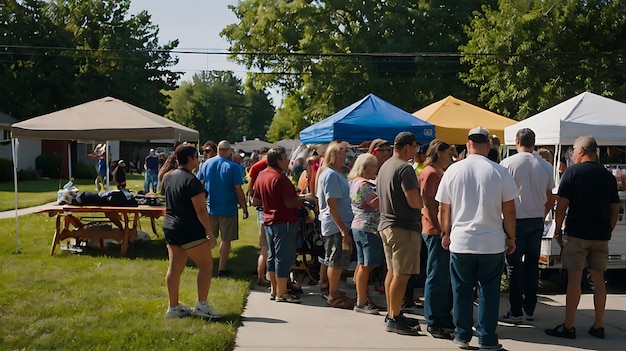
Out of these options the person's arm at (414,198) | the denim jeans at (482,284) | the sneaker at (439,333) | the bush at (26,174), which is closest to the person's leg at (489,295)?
the denim jeans at (482,284)

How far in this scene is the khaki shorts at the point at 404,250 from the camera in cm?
677

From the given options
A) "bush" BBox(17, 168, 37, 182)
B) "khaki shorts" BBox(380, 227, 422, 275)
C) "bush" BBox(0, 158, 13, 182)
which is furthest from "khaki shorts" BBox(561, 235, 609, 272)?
"bush" BBox(17, 168, 37, 182)

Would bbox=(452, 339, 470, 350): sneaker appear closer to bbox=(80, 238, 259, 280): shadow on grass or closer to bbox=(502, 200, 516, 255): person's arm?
bbox=(502, 200, 516, 255): person's arm

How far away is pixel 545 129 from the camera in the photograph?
11.2 meters

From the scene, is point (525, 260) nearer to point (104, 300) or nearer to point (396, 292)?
point (396, 292)

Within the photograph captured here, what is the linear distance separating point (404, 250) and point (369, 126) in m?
4.86

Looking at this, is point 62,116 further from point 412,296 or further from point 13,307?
point 412,296

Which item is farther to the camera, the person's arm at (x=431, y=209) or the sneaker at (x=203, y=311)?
the sneaker at (x=203, y=311)

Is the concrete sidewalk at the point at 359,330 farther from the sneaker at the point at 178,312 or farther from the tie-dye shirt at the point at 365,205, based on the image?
the tie-dye shirt at the point at 365,205

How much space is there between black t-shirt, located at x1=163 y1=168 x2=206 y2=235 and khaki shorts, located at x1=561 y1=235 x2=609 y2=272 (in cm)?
367

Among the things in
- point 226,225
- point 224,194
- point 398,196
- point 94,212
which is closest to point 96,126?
point 94,212

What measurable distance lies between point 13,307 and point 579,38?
2288 cm

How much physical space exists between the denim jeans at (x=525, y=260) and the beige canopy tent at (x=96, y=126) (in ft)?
21.3

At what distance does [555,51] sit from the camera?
25469 mm
